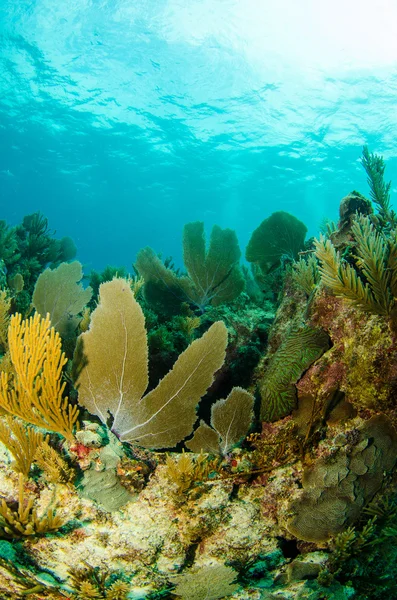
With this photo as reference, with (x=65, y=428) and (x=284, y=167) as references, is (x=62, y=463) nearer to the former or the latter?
(x=65, y=428)

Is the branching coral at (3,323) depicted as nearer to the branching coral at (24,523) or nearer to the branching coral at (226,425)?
the branching coral at (24,523)

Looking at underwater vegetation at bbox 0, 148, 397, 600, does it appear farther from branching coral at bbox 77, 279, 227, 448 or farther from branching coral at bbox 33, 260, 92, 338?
branching coral at bbox 33, 260, 92, 338

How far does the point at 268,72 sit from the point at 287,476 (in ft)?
74.8

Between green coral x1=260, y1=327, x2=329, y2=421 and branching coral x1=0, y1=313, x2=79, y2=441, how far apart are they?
54.8 inches

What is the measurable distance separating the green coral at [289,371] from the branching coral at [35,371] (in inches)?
54.8

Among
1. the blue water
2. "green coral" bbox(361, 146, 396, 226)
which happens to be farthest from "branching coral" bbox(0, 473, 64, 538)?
the blue water

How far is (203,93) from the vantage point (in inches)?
898

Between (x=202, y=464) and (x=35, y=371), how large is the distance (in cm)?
122

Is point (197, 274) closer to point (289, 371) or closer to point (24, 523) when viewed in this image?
point (289, 371)

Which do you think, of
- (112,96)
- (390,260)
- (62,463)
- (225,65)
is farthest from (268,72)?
(62,463)

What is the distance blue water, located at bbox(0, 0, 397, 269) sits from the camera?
16344 mm

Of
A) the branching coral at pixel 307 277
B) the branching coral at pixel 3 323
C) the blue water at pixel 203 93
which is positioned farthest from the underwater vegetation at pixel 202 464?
the blue water at pixel 203 93

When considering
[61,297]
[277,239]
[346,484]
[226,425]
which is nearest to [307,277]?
[226,425]

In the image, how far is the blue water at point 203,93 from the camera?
16.3 m
